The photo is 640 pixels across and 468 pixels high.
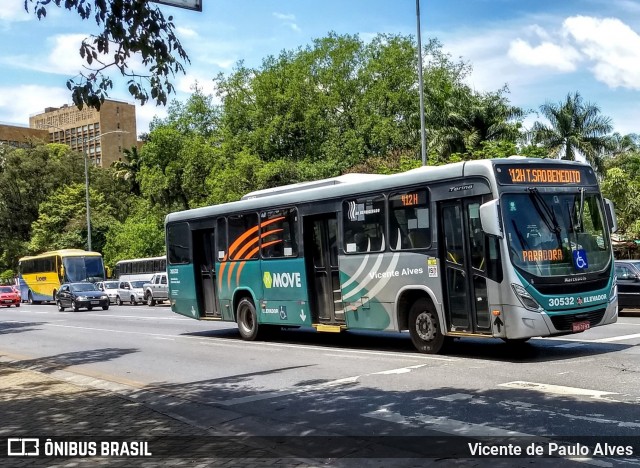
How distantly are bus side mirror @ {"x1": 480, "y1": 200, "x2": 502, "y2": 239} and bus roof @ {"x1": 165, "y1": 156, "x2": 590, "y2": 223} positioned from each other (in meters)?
0.66

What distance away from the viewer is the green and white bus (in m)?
11.8

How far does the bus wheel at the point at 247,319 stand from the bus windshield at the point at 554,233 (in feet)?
24.8

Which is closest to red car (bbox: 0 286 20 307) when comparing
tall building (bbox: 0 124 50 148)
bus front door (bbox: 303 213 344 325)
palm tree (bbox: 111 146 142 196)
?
palm tree (bbox: 111 146 142 196)

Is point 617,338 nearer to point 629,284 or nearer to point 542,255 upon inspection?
point 542,255

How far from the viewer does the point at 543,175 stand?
487 inches

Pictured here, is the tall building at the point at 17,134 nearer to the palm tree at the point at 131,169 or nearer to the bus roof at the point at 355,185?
the palm tree at the point at 131,169

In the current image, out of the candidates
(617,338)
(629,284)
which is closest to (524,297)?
(617,338)

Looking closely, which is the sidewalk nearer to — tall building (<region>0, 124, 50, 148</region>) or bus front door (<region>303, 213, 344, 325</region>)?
bus front door (<region>303, 213, 344, 325</region>)

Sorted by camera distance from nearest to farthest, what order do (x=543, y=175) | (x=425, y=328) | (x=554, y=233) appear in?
(x=554, y=233) → (x=543, y=175) → (x=425, y=328)

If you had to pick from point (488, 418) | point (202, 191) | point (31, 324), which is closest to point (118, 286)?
point (202, 191)

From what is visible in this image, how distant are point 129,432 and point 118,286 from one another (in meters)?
43.3

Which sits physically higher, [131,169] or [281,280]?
[131,169]

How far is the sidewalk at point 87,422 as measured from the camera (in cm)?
660

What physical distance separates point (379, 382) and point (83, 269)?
4434 centimetres
